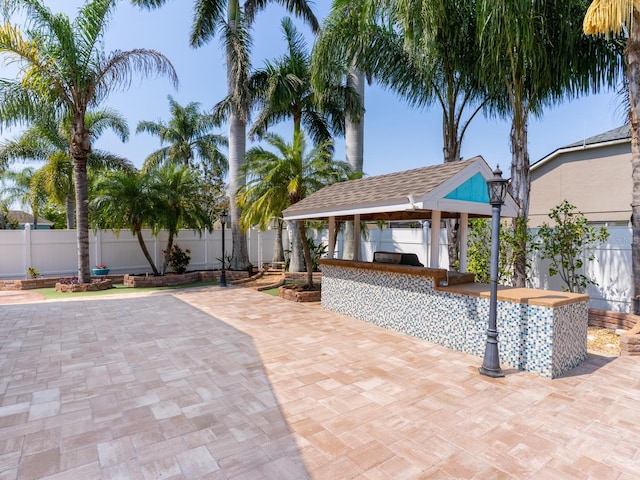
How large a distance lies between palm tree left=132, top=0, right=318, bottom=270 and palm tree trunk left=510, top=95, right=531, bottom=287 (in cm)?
971

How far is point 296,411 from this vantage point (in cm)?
392

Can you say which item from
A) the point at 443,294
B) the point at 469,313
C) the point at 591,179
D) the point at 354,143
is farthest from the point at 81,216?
the point at 591,179

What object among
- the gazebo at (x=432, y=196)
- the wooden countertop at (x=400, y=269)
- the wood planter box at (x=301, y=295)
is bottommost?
the wood planter box at (x=301, y=295)

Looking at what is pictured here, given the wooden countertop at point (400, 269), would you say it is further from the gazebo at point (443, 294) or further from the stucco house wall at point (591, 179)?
the stucco house wall at point (591, 179)

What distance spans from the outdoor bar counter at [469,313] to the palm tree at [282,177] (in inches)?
140

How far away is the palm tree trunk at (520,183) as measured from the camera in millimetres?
8398

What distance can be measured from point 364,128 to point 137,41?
29.2ft

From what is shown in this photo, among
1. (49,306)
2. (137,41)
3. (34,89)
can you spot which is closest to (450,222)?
(49,306)

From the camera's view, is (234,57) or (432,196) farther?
(234,57)

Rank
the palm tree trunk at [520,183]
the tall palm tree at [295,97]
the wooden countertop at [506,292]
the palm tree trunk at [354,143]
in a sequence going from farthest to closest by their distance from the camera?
the tall palm tree at [295,97] < the palm tree trunk at [354,143] < the palm tree trunk at [520,183] < the wooden countertop at [506,292]

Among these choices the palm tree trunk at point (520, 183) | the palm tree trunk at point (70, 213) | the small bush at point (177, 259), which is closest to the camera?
the palm tree trunk at point (520, 183)

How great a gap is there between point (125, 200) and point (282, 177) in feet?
21.2

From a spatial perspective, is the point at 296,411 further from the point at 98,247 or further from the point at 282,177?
the point at 98,247

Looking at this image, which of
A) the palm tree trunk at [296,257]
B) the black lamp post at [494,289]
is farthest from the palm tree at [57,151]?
the black lamp post at [494,289]
